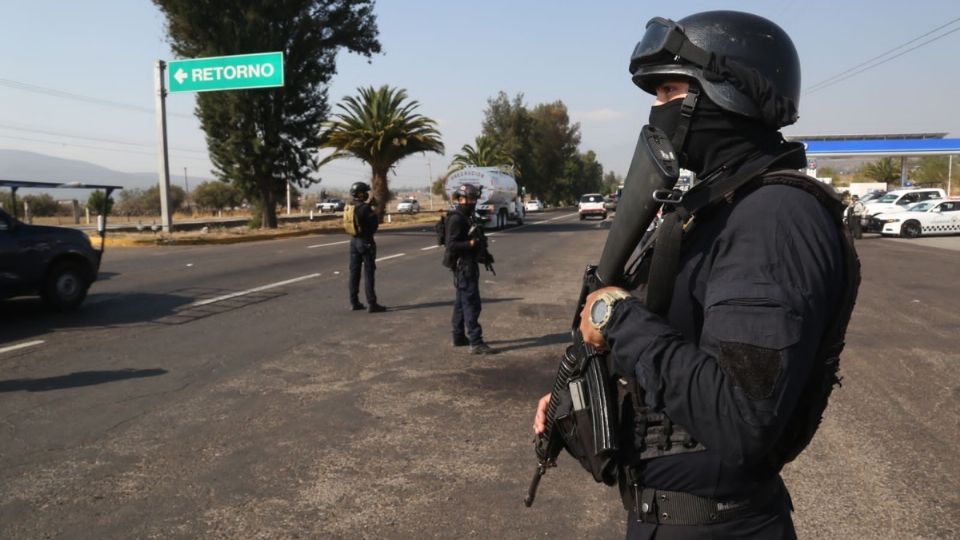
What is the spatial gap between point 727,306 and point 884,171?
82780 mm

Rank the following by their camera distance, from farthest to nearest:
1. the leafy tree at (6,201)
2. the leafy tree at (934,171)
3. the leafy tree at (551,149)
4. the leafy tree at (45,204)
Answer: the leafy tree at (551,149), the leafy tree at (934,171), the leafy tree at (45,204), the leafy tree at (6,201)

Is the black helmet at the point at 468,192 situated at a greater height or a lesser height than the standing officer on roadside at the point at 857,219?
greater

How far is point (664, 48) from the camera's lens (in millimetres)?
1623

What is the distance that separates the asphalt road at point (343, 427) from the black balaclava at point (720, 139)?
2.32 meters

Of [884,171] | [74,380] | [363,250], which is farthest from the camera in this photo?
[884,171]

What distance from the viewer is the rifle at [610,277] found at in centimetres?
152

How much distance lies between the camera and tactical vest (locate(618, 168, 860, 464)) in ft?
4.67

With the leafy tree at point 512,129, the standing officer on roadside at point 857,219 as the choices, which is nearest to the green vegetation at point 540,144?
the leafy tree at point 512,129

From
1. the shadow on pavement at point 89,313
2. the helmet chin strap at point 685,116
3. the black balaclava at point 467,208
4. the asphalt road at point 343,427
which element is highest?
the helmet chin strap at point 685,116

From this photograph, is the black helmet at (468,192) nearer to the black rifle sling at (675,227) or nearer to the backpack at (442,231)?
the backpack at (442,231)

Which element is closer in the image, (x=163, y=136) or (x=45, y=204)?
(x=163, y=136)

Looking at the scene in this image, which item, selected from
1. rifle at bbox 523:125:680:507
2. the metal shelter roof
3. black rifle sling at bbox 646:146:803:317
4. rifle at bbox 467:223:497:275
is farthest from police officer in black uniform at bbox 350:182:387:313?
the metal shelter roof

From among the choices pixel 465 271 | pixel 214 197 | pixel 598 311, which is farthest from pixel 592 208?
pixel 214 197

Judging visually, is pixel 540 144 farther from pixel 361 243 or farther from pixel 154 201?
pixel 361 243
